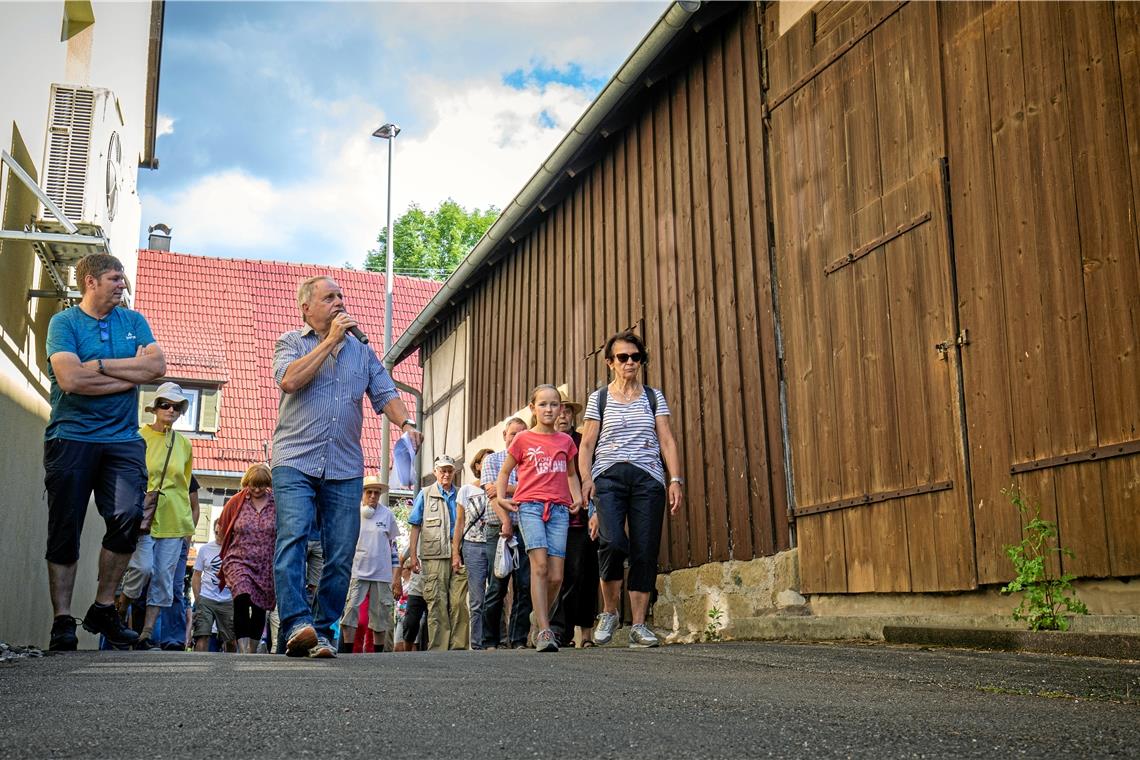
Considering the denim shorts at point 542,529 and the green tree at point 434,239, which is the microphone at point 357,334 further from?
the green tree at point 434,239

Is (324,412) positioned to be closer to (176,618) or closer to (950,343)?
(950,343)

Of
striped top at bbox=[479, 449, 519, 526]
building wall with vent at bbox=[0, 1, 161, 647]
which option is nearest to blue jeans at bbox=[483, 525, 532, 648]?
striped top at bbox=[479, 449, 519, 526]

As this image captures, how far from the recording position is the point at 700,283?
912 cm

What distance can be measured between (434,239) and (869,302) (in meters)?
38.4

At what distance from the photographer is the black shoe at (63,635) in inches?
241

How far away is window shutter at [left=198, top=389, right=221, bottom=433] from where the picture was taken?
Answer: 28953 mm

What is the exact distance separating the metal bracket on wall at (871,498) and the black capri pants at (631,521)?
0.86 metres

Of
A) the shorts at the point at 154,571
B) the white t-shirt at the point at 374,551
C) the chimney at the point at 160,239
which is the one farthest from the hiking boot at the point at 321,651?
the chimney at the point at 160,239

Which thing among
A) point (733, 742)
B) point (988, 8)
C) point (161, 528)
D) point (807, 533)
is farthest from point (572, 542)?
point (733, 742)

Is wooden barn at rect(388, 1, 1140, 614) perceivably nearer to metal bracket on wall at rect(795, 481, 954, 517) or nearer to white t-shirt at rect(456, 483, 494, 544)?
metal bracket on wall at rect(795, 481, 954, 517)

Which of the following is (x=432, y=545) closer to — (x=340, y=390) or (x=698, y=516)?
(x=698, y=516)

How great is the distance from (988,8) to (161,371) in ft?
14.5

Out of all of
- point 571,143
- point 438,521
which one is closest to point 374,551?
point 438,521

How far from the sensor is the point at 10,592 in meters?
7.18
